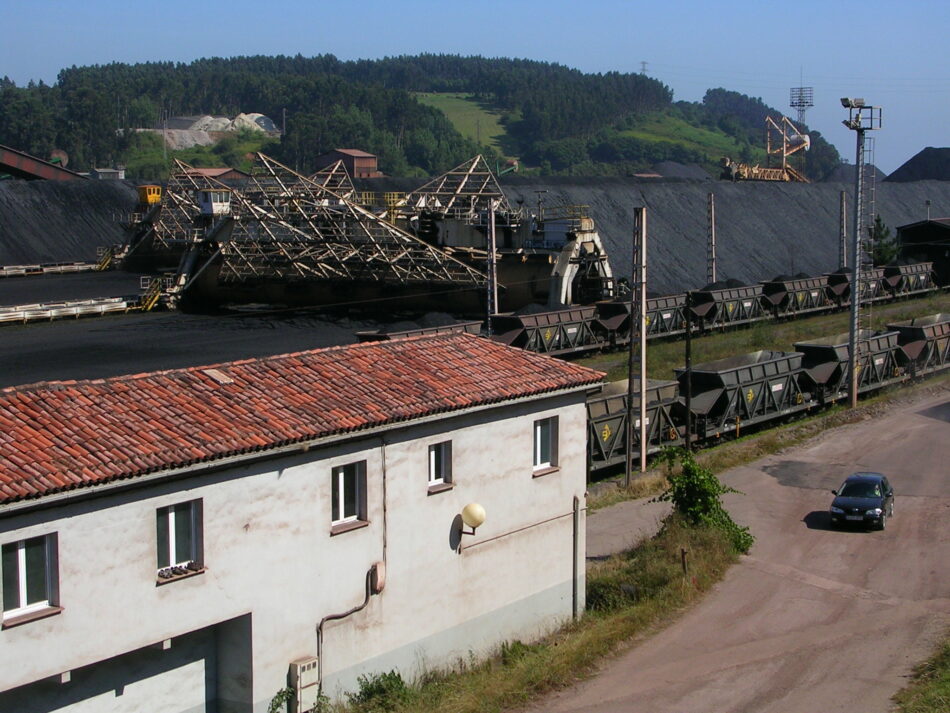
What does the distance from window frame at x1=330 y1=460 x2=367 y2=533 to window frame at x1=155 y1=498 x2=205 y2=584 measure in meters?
1.60

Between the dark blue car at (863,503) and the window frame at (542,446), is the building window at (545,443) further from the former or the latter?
the dark blue car at (863,503)

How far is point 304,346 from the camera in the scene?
Result: 1465 inches

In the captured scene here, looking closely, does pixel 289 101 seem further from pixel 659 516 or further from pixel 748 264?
pixel 659 516

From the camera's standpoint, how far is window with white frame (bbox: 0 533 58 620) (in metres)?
9.32

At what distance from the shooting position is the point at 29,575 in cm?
944

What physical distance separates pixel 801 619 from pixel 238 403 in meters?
7.78

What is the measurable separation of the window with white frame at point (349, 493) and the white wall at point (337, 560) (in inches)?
4.1

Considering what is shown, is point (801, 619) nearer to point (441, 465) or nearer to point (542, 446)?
point (542, 446)

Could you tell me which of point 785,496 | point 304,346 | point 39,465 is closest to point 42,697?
point 39,465

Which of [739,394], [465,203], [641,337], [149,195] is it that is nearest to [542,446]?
[641,337]

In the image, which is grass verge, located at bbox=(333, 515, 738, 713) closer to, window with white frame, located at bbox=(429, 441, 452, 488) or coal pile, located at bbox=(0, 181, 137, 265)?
window with white frame, located at bbox=(429, 441, 452, 488)

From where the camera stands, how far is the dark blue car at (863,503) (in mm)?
19172

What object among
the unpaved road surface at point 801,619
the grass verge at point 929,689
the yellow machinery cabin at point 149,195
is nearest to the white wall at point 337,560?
the unpaved road surface at point 801,619

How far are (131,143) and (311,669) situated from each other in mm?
140627
